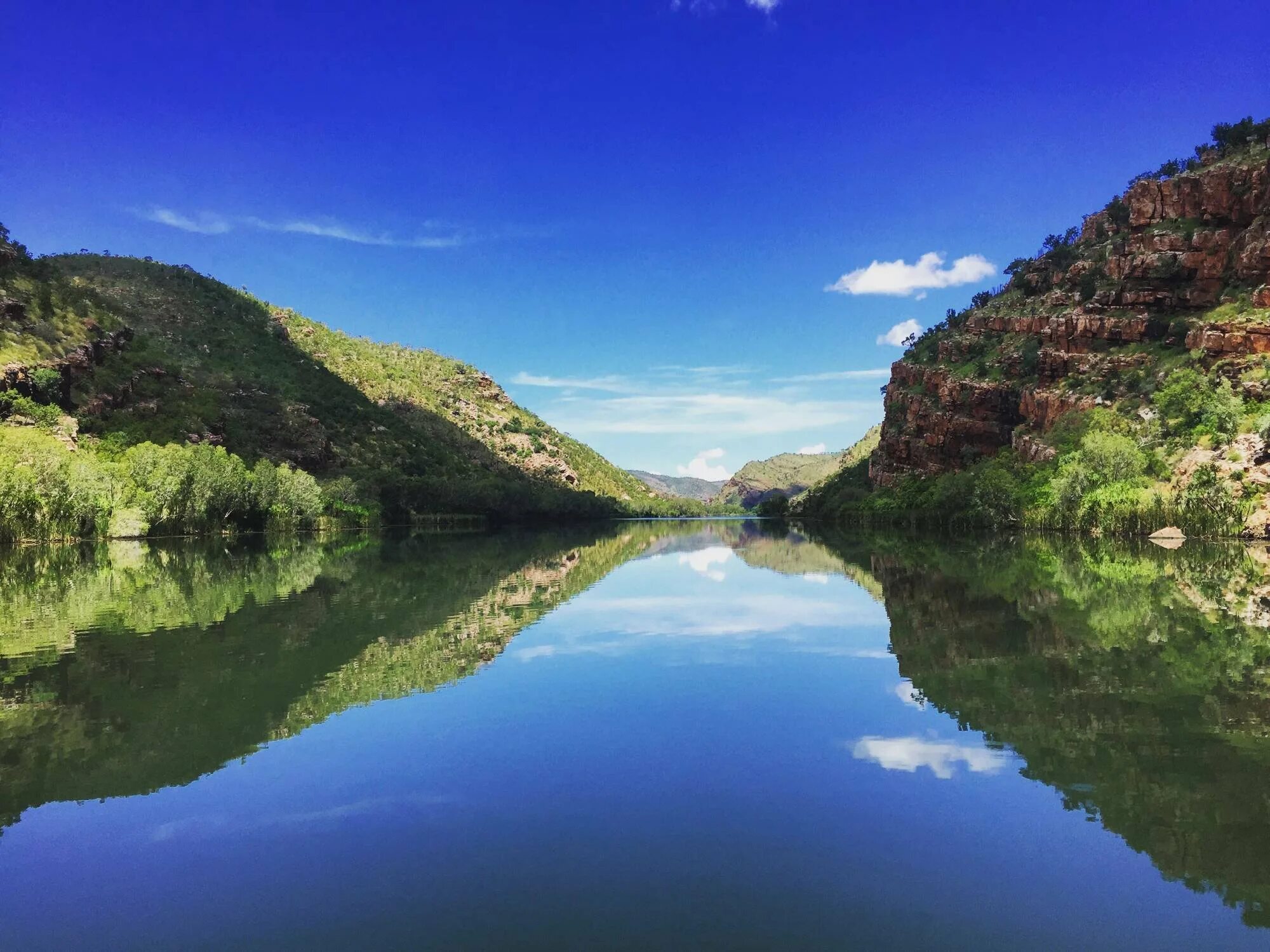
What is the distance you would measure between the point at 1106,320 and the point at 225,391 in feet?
428

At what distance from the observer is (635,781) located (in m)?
10.1

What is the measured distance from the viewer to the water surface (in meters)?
6.68

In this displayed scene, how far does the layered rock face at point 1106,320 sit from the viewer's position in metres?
91.1

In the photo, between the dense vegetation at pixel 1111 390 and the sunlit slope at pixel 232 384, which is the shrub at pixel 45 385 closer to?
the sunlit slope at pixel 232 384

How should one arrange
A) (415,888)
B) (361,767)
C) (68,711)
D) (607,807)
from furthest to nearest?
(68,711), (361,767), (607,807), (415,888)

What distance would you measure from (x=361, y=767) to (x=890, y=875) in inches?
278

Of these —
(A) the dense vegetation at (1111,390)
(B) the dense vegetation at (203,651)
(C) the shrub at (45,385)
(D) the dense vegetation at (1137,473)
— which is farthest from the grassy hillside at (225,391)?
(D) the dense vegetation at (1137,473)

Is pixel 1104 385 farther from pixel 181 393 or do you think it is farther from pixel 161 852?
pixel 181 393

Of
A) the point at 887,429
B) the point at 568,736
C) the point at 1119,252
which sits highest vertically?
the point at 1119,252

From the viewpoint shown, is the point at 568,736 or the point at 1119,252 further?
the point at 1119,252

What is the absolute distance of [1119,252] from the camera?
110 meters

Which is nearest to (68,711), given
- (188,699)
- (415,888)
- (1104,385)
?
(188,699)

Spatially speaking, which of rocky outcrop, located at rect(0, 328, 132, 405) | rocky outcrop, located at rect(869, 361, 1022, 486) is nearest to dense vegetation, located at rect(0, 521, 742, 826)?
rocky outcrop, located at rect(0, 328, 132, 405)

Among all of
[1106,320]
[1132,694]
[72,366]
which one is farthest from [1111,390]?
[72,366]
